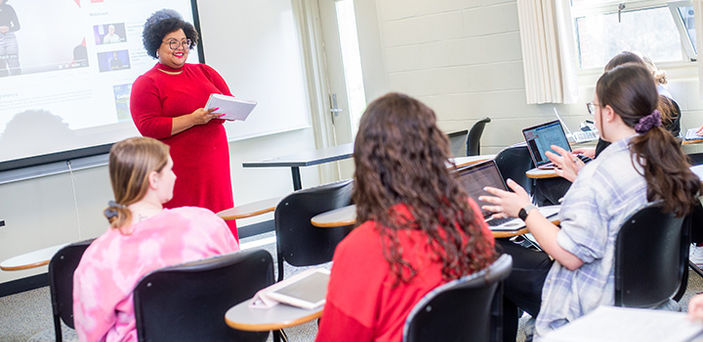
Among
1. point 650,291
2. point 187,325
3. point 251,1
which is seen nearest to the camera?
point 187,325

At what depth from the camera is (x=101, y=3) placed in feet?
17.0

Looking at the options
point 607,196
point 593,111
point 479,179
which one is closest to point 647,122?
point 607,196

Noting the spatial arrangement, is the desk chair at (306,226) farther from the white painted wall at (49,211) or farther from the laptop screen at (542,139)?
the white painted wall at (49,211)

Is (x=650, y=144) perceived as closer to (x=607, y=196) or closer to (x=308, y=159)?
(x=607, y=196)

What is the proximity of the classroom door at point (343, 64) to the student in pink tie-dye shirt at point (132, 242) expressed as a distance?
4.28m

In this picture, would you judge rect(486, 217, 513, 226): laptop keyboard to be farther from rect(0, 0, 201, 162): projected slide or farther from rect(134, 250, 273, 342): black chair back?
rect(0, 0, 201, 162): projected slide

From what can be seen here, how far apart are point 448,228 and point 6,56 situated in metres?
4.14

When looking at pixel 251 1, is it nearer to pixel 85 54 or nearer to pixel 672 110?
pixel 85 54

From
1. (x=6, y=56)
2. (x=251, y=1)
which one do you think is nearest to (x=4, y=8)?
(x=6, y=56)

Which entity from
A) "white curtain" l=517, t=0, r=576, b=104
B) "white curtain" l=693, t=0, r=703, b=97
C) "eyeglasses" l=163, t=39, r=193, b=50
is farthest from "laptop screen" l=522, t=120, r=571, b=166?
"eyeglasses" l=163, t=39, r=193, b=50

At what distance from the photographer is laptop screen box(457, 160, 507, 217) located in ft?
8.40

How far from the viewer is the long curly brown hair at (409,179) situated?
1.57 m

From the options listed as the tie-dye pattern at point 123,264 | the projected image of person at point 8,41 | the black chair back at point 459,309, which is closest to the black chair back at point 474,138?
the projected image of person at point 8,41

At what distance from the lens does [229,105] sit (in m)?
3.89
